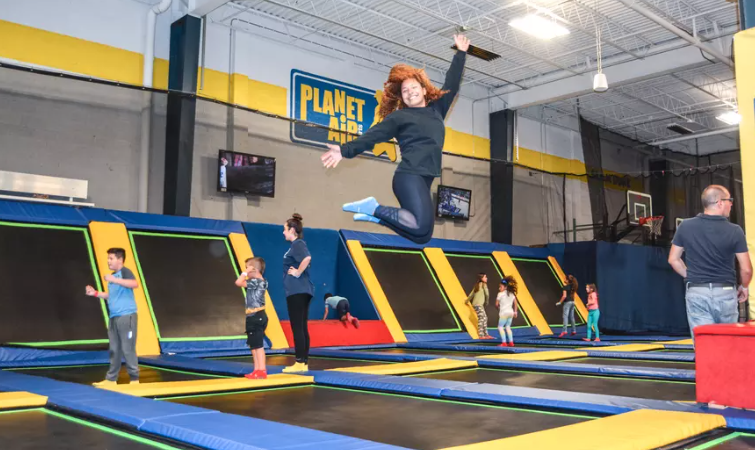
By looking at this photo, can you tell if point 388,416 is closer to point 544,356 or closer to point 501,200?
point 544,356

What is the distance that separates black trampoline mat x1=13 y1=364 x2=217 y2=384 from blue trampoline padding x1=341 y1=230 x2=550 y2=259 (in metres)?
4.05

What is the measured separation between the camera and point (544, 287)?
10617mm

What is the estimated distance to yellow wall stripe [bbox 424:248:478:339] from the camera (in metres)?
9.01

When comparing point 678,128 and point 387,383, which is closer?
point 387,383

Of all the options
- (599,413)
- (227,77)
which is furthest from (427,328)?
(599,413)

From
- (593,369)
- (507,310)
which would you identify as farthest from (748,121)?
(507,310)

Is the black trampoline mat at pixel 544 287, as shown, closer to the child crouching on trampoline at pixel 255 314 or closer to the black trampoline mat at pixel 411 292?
the black trampoline mat at pixel 411 292

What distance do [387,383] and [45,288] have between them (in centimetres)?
372

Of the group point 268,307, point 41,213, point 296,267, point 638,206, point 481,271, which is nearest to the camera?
point 296,267

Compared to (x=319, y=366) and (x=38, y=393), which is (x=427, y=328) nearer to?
(x=319, y=366)

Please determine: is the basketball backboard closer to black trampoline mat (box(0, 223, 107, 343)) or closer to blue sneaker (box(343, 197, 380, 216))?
black trampoline mat (box(0, 223, 107, 343))

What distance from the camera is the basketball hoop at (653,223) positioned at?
11.9 m

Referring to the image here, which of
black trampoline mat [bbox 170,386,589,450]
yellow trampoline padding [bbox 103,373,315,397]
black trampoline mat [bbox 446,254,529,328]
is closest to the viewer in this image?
black trampoline mat [bbox 170,386,589,450]

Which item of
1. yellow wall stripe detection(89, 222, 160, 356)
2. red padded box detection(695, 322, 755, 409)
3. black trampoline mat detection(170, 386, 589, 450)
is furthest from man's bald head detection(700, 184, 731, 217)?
yellow wall stripe detection(89, 222, 160, 356)
